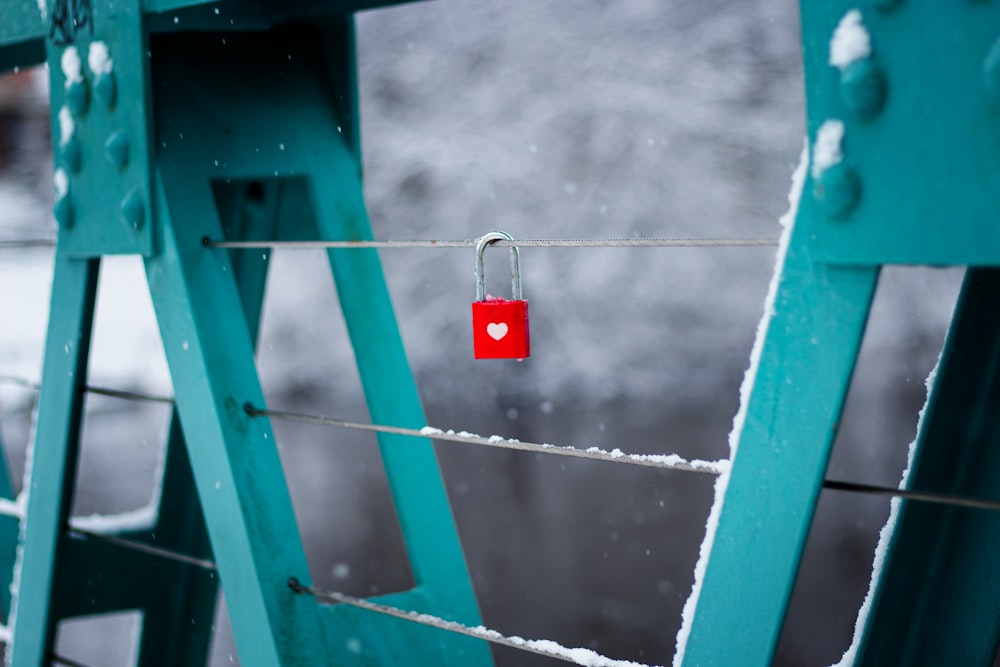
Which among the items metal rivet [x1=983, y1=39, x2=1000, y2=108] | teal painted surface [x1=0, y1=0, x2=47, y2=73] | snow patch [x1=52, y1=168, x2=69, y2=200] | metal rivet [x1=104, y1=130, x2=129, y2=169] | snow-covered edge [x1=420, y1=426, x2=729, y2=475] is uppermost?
teal painted surface [x1=0, y1=0, x2=47, y2=73]

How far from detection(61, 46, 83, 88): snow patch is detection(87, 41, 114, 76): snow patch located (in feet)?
0.05

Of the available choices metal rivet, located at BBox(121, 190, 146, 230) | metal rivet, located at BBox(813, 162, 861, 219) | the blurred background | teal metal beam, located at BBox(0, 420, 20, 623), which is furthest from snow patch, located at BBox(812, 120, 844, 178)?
the blurred background

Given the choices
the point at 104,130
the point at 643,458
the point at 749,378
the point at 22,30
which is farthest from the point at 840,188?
the point at 22,30

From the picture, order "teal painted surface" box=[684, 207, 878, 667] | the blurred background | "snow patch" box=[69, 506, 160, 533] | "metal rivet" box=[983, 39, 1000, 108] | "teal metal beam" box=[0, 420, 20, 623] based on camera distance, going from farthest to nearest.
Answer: the blurred background, "teal metal beam" box=[0, 420, 20, 623], "snow patch" box=[69, 506, 160, 533], "teal painted surface" box=[684, 207, 878, 667], "metal rivet" box=[983, 39, 1000, 108]

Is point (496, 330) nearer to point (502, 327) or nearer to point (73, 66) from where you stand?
point (502, 327)

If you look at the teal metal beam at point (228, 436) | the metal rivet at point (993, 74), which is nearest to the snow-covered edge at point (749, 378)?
the metal rivet at point (993, 74)

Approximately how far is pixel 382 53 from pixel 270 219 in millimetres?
7697

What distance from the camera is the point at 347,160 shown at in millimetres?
1305

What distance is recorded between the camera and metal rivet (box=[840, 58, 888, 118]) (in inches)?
24.5

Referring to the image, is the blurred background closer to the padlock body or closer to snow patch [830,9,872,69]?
the padlock body

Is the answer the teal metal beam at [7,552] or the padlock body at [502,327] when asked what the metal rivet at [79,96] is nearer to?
the padlock body at [502,327]

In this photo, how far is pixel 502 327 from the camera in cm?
94

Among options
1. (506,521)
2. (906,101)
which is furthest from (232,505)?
(506,521)

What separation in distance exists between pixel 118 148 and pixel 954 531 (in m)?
0.87
